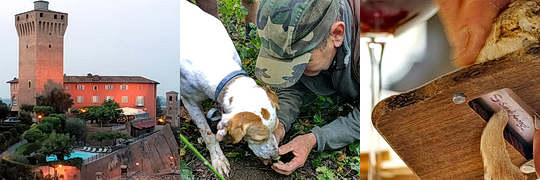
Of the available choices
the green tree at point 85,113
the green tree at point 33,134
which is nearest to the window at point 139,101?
the green tree at point 85,113

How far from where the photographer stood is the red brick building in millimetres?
1917

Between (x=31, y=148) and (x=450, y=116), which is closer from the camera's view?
(x=450, y=116)

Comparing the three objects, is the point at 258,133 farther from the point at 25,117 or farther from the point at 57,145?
the point at 25,117

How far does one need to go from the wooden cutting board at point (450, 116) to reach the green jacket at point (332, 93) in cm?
11

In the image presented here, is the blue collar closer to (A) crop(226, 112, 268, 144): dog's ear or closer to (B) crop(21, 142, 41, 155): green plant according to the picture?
(A) crop(226, 112, 268, 144): dog's ear

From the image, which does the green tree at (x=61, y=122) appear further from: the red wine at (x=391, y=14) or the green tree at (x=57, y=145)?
the red wine at (x=391, y=14)

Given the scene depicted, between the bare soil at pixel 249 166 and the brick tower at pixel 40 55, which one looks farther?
the brick tower at pixel 40 55

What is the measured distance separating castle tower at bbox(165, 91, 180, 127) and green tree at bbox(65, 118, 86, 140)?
1.15 ft

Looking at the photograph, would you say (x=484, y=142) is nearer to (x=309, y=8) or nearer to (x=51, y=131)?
(x=309, y=8)

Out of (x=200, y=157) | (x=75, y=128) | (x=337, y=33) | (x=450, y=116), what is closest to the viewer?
(x=450, y=116)

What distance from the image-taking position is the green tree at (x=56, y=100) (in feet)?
6.42

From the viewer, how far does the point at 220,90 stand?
71.6 inches

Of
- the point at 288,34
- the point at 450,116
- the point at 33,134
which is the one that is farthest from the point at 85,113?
the point at 450,116

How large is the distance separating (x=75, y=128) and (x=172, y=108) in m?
0.40
